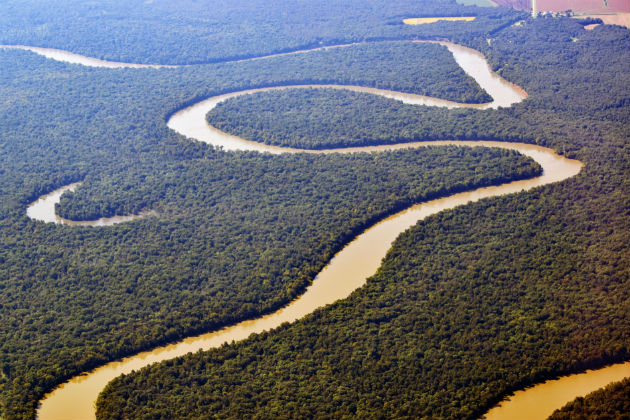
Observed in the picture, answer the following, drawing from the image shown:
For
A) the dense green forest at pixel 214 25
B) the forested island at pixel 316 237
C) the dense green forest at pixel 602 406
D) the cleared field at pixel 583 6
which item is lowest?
the dense green forest at pixel 602 406

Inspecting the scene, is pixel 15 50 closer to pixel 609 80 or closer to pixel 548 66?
pixel 548 66

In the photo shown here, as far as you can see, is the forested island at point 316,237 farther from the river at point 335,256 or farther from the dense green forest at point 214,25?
the dense green forest at point 214,25

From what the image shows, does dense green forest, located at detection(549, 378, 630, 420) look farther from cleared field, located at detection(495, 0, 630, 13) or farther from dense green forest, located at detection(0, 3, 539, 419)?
cleared field, located at detection(495, 0, 630, 13)

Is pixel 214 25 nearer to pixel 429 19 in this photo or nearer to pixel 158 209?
pixel 429 19

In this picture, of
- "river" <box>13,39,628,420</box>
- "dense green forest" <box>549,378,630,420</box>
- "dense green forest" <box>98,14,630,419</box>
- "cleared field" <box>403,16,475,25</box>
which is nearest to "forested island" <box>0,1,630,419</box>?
"dense green forest" <box>98,14,630,419</box>

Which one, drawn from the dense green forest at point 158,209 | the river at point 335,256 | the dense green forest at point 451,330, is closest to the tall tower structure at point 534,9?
the river at point 335,256
